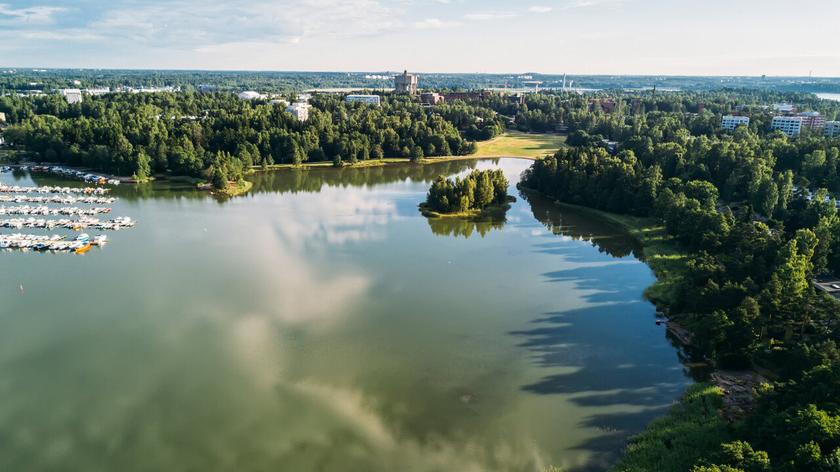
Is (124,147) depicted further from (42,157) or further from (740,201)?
(740,201)

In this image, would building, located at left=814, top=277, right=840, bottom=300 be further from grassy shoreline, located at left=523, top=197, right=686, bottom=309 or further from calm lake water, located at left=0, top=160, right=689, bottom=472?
calm lake water, located at left=0, top=160, right=689, bottom=472

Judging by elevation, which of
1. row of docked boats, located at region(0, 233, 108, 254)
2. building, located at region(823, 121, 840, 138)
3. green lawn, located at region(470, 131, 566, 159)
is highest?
building, located at region(823, 121, 840, 138)

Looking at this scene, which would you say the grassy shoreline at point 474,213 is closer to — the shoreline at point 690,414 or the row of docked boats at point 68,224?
the shoreline at point 690,414

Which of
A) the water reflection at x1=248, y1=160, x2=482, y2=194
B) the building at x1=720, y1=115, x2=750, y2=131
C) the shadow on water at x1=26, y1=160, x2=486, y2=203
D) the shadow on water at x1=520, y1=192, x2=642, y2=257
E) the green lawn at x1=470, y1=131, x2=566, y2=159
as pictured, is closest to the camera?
the shadow on water at x1=520, y1=192, x2=642, y2=257

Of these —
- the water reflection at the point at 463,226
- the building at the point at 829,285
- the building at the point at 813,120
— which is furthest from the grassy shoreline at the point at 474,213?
the building at the point at 813,120

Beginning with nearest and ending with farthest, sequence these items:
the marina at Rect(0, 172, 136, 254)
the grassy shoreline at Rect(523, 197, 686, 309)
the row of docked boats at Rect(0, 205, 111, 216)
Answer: the grassy shoreline at Rect(523, 197, 686, 309), the marina at Rect(0, 172, 136, 254), the row of docked boats at Rect(0, 205, 111, 216)

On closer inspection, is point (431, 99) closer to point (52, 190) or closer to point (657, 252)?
point (52, 190)

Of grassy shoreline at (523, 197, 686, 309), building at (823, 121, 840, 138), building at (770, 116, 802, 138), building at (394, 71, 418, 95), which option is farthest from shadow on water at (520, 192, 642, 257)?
building at (394, 71, 418, 95)

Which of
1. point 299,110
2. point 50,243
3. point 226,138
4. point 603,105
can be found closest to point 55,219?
point 50,243
